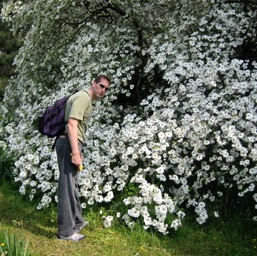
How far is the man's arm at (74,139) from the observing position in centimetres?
347

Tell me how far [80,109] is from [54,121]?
351mm

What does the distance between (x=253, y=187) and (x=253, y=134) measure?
0.58 metres

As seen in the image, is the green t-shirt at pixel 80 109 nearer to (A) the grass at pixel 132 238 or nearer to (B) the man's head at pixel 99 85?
(B) the man's head at pixel 99 85

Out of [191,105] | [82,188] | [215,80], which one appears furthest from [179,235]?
[215,80]

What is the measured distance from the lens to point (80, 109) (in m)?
3.52

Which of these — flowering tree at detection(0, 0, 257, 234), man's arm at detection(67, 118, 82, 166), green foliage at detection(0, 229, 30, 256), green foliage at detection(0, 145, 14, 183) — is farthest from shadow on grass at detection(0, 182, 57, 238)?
man's arm at detection(67, 118, 82, 166)

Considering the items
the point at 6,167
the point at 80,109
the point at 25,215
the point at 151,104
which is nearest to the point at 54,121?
the point at 80,109

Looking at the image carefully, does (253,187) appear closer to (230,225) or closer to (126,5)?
(230,225)

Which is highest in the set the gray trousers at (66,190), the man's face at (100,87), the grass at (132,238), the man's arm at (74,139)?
the man's face at (100,87)

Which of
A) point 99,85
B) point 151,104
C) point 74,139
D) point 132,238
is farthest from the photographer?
point 151,104

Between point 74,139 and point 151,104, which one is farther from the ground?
point 74,139

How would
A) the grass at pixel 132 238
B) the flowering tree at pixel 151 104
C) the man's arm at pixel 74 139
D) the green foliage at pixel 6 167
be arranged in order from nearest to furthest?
the man's arm at pixel 74 139, the grass at pixel 132 238, the flowering tree at pixel 151 104, the green foliage at pixel 6 167

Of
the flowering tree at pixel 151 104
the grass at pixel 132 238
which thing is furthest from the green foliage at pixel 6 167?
the grass at pixel 132 238

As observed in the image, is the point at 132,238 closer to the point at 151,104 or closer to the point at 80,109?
the point at 80,109
